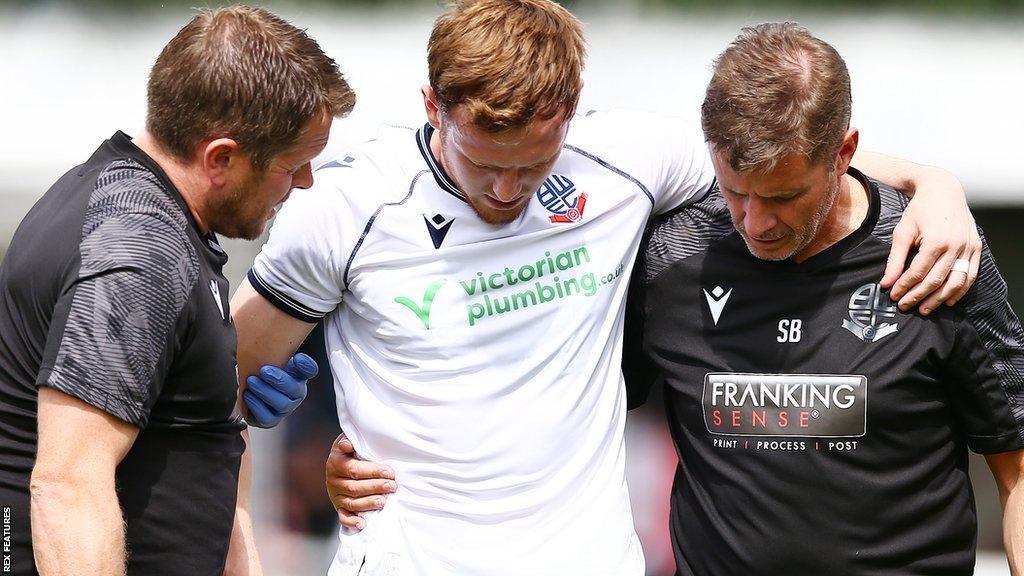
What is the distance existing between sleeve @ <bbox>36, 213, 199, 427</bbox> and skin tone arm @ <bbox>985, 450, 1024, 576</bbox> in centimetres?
179

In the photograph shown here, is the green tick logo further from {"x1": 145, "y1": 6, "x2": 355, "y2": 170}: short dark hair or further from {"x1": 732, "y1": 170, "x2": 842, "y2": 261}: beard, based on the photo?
{"x1": 732, "y1": 170, "x2": 842, "y2": 261}: beard

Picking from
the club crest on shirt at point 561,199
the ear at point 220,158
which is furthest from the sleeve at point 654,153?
the ear at point 220,158

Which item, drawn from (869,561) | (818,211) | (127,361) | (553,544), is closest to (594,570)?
(553,544)

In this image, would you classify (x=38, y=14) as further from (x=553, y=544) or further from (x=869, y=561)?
(x=869, y=561)

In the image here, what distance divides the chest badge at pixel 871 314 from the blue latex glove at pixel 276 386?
1221mm

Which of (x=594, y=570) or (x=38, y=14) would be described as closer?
(x=594, y=570)

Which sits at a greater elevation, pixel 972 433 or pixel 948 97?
pixel 948 97

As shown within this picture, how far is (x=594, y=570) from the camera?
2.56m

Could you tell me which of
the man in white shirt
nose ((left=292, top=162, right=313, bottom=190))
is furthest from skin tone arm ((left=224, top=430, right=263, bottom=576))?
nose ((left=292, top=162, right=313, bottom=190))

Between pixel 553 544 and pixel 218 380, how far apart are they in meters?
0.85

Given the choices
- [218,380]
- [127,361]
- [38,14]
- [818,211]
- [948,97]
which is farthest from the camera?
[38,14]

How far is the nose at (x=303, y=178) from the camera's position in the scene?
2.30 meters

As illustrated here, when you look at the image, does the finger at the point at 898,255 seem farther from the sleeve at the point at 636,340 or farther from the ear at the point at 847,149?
the sleeve at the point at 636,340

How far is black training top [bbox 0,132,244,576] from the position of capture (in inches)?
75.0
